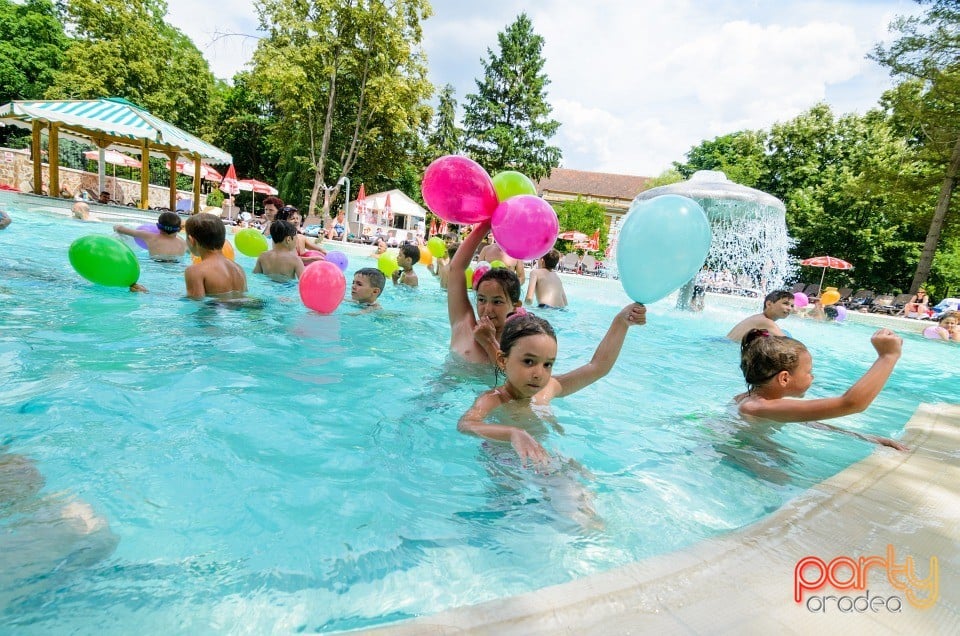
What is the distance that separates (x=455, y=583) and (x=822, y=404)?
2.11 m

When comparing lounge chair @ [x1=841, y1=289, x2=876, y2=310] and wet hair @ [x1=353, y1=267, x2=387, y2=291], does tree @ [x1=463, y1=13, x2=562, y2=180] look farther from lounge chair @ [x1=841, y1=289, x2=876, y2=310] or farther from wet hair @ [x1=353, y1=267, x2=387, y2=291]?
wet hair @ [x1=353, y1=267, x2=387, y2=291]

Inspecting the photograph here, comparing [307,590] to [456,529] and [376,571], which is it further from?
[456,529]

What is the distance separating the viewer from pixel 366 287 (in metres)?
6.26

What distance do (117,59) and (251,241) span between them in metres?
27.1

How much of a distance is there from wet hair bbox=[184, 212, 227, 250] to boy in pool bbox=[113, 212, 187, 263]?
7.65 ft

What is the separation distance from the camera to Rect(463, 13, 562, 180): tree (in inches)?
1203

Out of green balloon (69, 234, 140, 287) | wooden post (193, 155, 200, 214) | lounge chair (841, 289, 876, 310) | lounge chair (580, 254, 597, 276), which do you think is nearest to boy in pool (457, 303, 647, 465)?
green balloon (69, 234, 140, 287)

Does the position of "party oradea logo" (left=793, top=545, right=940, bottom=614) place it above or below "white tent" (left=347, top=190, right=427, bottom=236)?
below

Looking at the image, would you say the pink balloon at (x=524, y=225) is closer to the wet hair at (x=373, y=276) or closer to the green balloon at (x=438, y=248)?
the wet hair at (x=373, y=276)

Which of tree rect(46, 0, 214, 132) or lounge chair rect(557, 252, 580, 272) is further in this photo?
lounge chair rect(557, 252, 580, 272)

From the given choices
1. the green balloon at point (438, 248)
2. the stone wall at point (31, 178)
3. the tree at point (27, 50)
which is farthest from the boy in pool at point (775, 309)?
the tree at point (27, 50)

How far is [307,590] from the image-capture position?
148 cm

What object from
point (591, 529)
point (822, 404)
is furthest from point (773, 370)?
point (591, 529)

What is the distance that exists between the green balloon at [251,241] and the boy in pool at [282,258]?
0.25 m
